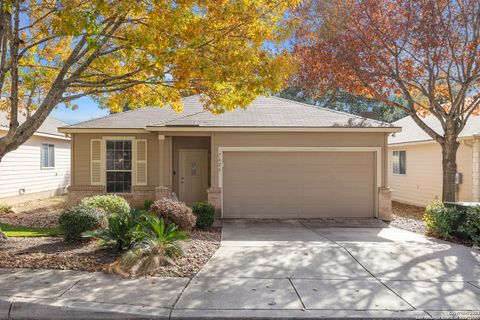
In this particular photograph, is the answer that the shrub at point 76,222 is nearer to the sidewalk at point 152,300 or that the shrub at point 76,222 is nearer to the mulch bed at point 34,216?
the sidewalk at point 152,300

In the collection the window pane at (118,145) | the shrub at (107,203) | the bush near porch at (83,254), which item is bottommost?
the bush near porch at (83,254)

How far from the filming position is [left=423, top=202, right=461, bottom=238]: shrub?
28.7ft

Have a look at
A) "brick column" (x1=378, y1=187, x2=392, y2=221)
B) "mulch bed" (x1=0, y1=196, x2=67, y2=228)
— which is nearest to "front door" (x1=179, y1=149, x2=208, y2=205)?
"mulch bed" (x1=0, y1=196, x2=67, y2=228)

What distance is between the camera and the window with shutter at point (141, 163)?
43.3 ft

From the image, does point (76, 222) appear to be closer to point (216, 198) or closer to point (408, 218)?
point (216, 198)

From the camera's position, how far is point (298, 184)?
12.1 m

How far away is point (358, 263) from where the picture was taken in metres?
6.63

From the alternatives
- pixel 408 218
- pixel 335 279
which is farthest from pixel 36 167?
pixel 408 218

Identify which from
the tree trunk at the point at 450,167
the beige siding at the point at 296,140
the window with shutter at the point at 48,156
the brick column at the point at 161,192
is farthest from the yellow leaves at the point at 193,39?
the window with shutter at the point at 48,156

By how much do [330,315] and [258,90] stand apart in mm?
4806

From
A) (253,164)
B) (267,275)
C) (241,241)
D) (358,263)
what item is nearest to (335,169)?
(253,164)

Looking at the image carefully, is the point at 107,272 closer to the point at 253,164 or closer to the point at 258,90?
the point at 258,90

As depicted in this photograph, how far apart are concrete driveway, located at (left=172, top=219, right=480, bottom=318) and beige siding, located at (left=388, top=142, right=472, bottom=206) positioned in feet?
20.3

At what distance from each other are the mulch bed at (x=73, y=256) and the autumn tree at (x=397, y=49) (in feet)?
23.6
